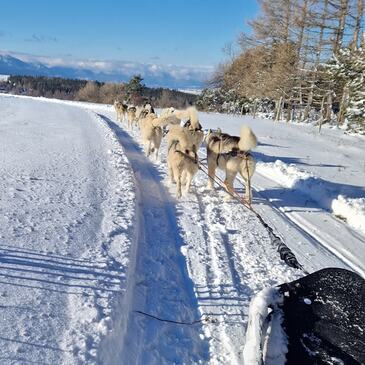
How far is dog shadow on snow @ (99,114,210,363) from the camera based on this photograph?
3277mm

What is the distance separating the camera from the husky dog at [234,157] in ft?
23.6

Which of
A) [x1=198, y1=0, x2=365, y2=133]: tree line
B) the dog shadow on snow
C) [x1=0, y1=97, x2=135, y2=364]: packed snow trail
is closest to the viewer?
[x1=0, y1=97, x2=135, y2=364]: packed snow trail

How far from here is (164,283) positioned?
4.11 m

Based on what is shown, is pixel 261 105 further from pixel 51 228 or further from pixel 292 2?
pixel 51 228

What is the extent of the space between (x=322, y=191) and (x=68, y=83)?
435 feet

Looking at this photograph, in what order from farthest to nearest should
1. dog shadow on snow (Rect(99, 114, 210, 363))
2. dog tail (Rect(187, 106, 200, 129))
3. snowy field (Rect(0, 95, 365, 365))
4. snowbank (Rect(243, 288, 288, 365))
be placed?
dog tail (Rect(187, 106, 200, 129)), dog shadow on snow (Rect(99, 114, 210, 363)), snowy field (Rect(0, 95, 365, 365)), snowbank (Rect(243, 288, 288, 365))

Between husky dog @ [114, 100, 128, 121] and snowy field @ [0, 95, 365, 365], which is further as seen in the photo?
husky dog @ [114, 100, 128, 121]

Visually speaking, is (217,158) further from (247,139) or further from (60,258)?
(60,258)

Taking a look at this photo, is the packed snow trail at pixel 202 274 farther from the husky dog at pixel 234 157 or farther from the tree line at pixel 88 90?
the tree line at pixel 88 90

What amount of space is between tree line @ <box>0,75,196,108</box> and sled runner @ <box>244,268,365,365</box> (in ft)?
165

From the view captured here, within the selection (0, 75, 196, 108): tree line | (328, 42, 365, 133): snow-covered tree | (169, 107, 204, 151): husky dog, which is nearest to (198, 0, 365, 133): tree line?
(328, 42, 365, 133): snow-covered tree

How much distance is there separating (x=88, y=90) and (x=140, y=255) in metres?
85.2

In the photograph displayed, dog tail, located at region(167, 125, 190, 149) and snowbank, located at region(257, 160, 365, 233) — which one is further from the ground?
dog tail, located at region(167, 125, 190, 149)

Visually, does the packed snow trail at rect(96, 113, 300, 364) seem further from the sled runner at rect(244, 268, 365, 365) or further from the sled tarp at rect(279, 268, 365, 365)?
the sled tarp at rect(279, 268, 365, 365)
